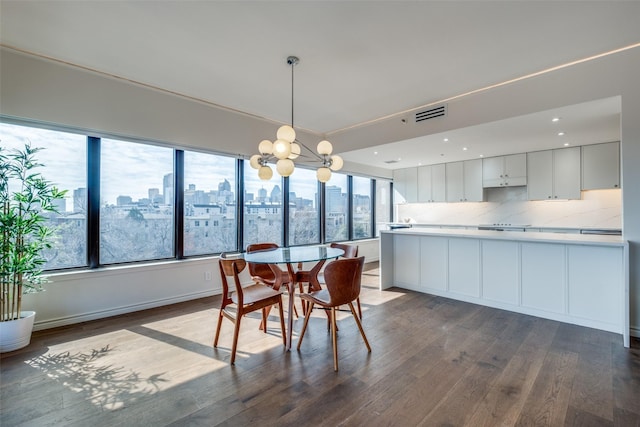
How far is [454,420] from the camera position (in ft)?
5.53

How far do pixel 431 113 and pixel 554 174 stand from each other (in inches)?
117

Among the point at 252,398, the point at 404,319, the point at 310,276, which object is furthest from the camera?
the point at 404,319

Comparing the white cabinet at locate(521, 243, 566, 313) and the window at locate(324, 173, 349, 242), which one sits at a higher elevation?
the window at locate(324, 173, 349, 242)

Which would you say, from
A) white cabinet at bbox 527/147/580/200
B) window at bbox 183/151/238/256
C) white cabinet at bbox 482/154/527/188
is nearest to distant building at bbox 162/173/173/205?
window at bbox 183/151/238/256

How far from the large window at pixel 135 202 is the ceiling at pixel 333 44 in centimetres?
93

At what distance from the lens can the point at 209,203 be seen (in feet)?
14.1

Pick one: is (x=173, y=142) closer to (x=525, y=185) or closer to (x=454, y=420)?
(x=454, y=420)

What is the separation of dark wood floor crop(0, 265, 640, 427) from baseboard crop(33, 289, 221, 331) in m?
0.11

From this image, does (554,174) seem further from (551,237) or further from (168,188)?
(168,188)

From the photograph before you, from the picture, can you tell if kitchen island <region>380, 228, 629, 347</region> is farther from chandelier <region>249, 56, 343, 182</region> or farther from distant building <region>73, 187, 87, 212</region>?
distant building <region>73, 187, 87, 212</region>

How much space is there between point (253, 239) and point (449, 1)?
394 cm

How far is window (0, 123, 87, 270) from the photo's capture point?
3057 millimetres

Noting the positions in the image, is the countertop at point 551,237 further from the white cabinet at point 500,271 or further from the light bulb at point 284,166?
the light bulb at point 284,166

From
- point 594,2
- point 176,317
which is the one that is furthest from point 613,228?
point 176,317
